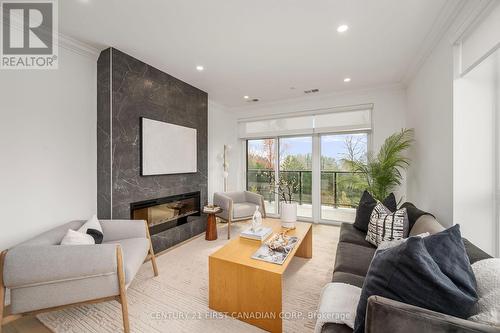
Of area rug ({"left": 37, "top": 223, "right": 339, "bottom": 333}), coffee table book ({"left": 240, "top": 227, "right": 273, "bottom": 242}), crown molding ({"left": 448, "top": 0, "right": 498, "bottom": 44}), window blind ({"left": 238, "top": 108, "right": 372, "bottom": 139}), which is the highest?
crown molding ({"left": 448, "top": 0, "right": 498, "bottom": 44})

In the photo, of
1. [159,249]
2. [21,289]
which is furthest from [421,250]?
[159,249]

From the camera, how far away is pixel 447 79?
6.74 ft

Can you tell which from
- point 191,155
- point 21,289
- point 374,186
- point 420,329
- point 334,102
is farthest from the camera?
point 334,102

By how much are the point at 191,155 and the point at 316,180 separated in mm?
2600

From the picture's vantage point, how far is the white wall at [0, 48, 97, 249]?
6.42ft

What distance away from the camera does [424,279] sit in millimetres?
807

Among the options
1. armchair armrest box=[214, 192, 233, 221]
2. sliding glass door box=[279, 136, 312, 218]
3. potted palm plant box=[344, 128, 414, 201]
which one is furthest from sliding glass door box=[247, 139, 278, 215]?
potted palm plant box=[344, 128, 414, 201]

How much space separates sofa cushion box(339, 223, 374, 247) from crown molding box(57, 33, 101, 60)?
12.1 ft

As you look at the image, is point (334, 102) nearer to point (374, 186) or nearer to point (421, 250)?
point (374, 186)

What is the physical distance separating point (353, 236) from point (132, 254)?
7.36 feet

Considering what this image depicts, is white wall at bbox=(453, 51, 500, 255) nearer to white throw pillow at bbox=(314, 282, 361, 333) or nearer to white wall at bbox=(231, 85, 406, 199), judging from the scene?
white throw pillow at bbox=(314, 282, 361, 333)

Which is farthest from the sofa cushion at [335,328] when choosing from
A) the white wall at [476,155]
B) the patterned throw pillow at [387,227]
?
the white wall at [476,155]

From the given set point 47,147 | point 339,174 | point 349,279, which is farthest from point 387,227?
point 47,147
